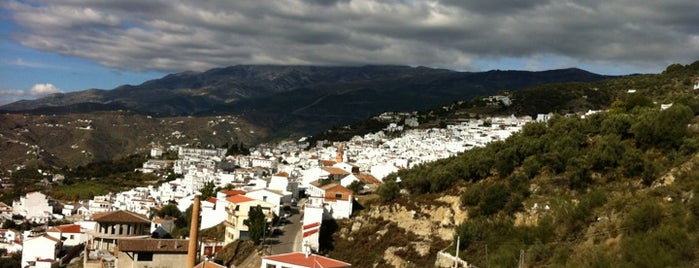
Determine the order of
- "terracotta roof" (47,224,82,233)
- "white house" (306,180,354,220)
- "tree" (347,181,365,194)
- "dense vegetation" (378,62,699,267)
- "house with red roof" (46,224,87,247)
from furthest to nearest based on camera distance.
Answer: "terracotta roof" (47,224,82,233) → "house with red roof" (46,224,87,247) → "tree" (347,181,365,194) → "white house" (306,180,354,220) → "dense vegetation" (378,62,699,267)

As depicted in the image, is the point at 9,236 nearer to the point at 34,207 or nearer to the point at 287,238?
the point at 34,207

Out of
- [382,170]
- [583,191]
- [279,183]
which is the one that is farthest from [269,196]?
[583,191]

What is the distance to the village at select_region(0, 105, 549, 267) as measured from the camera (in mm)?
36562

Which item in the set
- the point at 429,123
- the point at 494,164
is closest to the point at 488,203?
the point at 494,164

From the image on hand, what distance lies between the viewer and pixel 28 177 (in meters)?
106

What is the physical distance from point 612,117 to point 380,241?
1338cm

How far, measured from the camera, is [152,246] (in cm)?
3675

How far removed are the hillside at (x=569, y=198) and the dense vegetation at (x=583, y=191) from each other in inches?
1.8

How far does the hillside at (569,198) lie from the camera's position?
18641 millimetres

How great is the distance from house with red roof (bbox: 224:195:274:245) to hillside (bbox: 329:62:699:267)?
578 cm

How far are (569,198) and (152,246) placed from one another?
23.5 m

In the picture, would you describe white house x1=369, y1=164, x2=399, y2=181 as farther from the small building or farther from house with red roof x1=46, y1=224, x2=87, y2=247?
house with red roof x1=46, y1=224, x2=87, y2=247

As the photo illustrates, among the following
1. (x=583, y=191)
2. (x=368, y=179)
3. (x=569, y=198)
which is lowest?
(x=368, y=179)

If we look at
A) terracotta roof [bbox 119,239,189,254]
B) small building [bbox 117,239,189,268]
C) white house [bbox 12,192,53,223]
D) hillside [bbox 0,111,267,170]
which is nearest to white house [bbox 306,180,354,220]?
terracotta roof [bbox 119,239,189,254]
